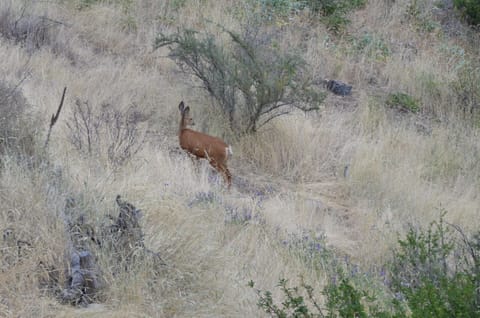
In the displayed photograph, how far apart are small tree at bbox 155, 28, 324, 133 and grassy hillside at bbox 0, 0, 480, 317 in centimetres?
24

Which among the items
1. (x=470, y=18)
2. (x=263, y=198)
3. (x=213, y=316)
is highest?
(x=470, y=18)

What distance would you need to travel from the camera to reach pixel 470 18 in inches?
673

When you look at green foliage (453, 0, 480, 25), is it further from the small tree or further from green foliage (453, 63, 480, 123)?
the small tree

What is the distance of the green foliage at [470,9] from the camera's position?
16906 millimetres

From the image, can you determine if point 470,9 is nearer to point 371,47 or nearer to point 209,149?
point 371,47

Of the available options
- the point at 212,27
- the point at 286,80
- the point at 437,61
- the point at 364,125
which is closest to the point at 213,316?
the point at 286,80

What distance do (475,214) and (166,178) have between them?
380cm

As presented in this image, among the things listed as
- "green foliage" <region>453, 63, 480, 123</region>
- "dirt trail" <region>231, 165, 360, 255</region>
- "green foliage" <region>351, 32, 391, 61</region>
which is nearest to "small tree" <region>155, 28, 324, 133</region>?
"dirt trail" <region>231, 165, 360, 255</region>

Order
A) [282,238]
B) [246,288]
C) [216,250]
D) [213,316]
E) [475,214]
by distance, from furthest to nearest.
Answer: [475,214], [282,238], [216,250], [246,288], [213,316]

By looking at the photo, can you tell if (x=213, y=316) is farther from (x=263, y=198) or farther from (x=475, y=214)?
(x=475, y=214)

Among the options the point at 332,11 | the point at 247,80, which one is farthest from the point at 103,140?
the point at 332,11

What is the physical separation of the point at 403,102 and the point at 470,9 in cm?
533

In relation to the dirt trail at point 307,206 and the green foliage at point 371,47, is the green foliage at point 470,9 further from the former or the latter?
the dirt trail at point 307,206

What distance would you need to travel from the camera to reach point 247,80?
10008mm
